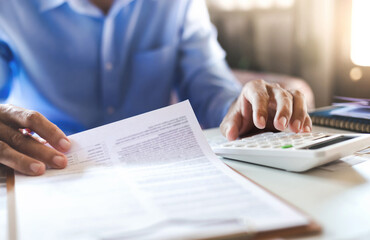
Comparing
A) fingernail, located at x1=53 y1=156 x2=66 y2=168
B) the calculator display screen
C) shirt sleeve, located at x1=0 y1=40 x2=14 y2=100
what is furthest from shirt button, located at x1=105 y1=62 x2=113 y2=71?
the calculator display screen

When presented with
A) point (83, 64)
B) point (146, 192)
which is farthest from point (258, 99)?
point (83, 64)

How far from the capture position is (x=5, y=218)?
1.10 feet

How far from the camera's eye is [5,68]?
101cm

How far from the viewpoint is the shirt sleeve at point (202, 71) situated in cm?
98

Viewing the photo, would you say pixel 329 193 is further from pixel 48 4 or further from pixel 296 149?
pixel 48 4

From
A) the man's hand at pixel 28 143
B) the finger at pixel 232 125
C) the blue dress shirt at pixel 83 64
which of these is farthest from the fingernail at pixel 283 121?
the blue dress shirt at pixel 83 64

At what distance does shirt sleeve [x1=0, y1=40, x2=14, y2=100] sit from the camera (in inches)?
39.6

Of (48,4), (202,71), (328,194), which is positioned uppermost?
(48,4)

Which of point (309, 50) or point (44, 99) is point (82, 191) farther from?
point (309, 50)

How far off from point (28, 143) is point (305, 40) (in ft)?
5.88

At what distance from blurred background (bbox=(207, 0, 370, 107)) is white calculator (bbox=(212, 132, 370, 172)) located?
0.36m

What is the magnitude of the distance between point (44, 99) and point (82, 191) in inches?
29.5

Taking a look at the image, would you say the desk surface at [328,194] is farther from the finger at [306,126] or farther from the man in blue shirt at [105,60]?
the man in blue shirt at [105,60]

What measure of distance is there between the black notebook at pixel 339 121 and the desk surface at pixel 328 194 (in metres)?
0.15
